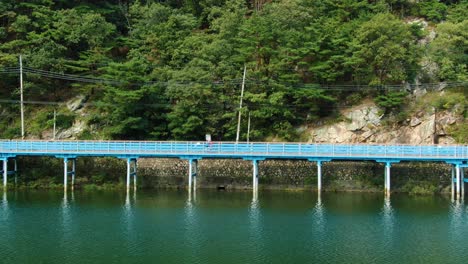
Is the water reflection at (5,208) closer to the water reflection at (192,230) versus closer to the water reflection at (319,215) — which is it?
the water reflection at (192,230)

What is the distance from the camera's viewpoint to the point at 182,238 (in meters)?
27.9

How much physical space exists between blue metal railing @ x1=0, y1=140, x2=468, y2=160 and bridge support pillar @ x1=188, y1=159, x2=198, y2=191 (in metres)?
1.25

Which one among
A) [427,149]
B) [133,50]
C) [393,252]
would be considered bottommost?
[393,252]

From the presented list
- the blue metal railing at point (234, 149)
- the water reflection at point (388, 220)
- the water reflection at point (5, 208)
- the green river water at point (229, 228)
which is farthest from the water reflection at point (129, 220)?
the water reflection at point (388, 220)

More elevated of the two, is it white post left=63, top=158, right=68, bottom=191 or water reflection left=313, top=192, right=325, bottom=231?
white post left=63, top=158, right=68, bottom=191

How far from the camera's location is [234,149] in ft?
134

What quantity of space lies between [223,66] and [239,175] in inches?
380

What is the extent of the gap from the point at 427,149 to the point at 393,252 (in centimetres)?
1542

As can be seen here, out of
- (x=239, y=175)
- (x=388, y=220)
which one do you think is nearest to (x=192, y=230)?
(x=388, y=220)

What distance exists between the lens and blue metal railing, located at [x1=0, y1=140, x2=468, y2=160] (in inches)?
1535

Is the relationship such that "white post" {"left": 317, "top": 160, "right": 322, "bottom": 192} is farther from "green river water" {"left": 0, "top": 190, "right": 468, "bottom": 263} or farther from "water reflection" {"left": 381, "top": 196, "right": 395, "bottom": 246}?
"water reflection" {"left": 381, "top": 196, "right": 395, "bottom": 246}

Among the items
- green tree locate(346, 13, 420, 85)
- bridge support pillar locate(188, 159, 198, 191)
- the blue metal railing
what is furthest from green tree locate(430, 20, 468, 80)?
bridge support pillar locate(188, 159, 198, 191)

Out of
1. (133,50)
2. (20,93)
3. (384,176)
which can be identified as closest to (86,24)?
(133,50)

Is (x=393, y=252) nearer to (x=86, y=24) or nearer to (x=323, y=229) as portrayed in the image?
(x=323, y=229)
